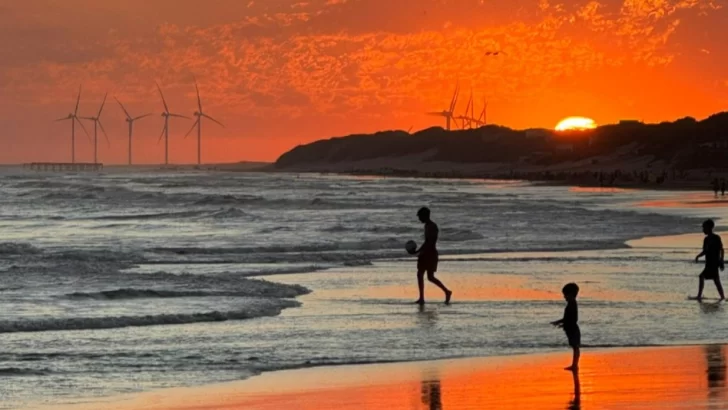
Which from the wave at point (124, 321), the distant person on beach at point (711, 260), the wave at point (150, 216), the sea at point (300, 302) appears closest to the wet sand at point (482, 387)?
the sea at point (300, 302)

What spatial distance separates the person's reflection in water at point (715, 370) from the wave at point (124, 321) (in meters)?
6.65

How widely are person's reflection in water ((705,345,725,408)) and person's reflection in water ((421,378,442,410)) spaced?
2508 millimetres

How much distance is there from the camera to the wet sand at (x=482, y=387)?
36.8 feet

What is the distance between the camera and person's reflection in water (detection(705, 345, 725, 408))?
11570 millimetres

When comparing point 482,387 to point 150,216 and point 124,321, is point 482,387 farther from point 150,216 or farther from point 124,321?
point 150,216

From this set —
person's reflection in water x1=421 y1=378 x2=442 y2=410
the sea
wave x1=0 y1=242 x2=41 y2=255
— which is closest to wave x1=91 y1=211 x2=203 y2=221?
the sea

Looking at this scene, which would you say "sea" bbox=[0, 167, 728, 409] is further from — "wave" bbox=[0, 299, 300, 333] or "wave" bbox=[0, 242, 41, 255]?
"wave" bbox=[0, 242, 41, 255]

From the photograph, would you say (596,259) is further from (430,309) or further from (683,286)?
(430,309)

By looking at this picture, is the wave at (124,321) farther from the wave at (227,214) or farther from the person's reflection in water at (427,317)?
the wave at (227,214)

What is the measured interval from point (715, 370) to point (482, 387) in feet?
8.76

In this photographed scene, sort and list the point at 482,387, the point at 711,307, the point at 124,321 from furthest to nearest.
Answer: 1. the point at 711,307
2. the point at 124,321
3. the point at 482,387

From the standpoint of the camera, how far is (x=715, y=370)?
507 inches

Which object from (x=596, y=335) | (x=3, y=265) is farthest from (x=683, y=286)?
(x=3, y=265)

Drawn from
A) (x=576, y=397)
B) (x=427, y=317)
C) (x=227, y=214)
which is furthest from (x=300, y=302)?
(x=227, y=214)
